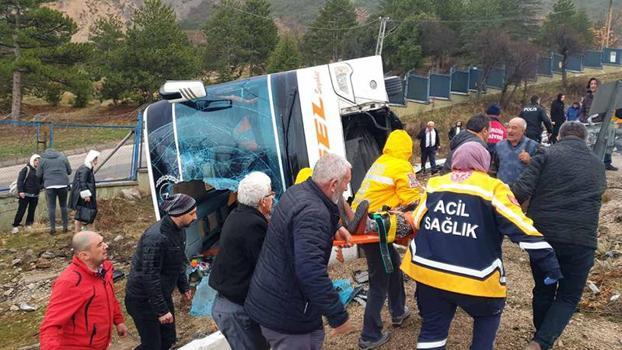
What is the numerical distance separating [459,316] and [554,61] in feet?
103

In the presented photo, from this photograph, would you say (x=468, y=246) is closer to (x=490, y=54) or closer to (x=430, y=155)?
(x=430, y=155)

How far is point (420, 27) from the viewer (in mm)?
32688

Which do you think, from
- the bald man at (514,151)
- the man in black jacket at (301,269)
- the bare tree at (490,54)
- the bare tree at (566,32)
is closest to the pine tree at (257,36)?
the bare tree at (490,54)

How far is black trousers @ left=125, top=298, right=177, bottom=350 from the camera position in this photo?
374cm

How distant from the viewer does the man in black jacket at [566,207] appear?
341 centimetres

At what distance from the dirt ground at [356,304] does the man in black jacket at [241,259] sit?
1.28 meters

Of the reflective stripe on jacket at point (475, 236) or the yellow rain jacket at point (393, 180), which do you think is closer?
the reflective stripe on jacket at point (475, 236)

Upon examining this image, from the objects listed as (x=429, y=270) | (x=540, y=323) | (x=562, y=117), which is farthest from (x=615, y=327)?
(x=562, y=117)

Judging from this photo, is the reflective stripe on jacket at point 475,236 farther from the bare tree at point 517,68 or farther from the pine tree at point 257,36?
the pine tree at point 257,36

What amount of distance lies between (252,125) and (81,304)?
325cm

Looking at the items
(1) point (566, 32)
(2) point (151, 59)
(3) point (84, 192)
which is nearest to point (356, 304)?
(3) point (84, 192)

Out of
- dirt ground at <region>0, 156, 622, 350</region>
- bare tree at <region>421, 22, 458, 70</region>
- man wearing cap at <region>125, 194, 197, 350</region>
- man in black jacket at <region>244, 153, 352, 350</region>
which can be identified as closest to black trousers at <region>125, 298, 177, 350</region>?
man wearing cap at <region>125, 194, 197, 350</region>

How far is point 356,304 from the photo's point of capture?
4.75 m

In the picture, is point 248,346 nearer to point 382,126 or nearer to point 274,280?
point 274,280
